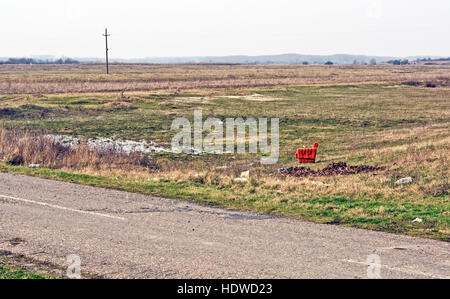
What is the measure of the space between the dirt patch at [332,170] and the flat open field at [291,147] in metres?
0.61

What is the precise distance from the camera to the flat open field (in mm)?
12328

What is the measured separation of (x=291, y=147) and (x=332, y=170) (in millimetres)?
9236

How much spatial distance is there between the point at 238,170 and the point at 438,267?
1365 cm

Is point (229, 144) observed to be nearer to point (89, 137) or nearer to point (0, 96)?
point (89, 137)

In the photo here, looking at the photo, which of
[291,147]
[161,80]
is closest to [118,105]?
[291,147]

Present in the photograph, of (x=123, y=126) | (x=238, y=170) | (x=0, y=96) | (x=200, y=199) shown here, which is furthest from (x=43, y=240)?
(x=0, y=96)

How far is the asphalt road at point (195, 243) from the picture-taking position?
7504mm

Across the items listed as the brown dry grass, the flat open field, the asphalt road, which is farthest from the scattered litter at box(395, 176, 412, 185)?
the brown dry grass

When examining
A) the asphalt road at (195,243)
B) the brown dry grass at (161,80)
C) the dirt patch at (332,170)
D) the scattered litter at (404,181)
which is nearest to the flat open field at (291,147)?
the scattered litter at (404,181)

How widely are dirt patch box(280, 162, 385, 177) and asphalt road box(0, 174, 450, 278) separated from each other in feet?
25.8

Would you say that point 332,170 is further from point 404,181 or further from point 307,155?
point 404,181

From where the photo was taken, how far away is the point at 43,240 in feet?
29.4

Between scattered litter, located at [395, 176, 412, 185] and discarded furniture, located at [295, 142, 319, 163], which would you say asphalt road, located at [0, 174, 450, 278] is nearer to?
scattered litter, located at [395, 176, 412, 185]

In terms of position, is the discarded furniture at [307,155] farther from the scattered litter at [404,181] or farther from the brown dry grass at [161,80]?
the brown dry grass at [161,80]
